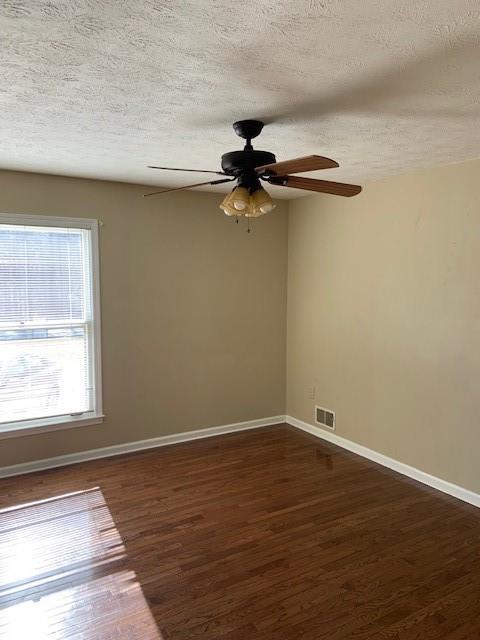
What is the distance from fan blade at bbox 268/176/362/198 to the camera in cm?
231

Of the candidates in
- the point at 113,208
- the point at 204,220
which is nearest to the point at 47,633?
the point at 113,208

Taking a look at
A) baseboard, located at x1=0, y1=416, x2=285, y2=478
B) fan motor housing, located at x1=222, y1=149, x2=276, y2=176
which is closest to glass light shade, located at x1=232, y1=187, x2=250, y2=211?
fan motor housing, located at x1=222, y1=149, x2=276, y2=176

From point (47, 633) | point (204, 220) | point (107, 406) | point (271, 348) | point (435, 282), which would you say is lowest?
point (47, 633)

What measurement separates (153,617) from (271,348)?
3.14 m

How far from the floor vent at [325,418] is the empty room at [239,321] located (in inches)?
0.8

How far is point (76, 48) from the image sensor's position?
1.60 meters

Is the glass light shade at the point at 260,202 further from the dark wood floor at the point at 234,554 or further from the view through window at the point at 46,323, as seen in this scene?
the view through window at the point at 46,323

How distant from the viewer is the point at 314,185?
2.38 meters

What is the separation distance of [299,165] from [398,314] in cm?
214

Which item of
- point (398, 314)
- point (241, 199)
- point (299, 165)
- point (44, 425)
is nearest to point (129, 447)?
point (44, 425)

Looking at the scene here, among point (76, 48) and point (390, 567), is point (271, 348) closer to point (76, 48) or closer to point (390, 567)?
point (390, 567)

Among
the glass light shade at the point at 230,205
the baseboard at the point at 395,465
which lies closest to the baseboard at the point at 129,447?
the baseboard at the point at 395,465

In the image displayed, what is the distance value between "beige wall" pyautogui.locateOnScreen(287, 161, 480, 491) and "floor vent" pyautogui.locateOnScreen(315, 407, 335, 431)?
0.24 feet

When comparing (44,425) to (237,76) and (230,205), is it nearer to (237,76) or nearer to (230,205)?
(230,205)
